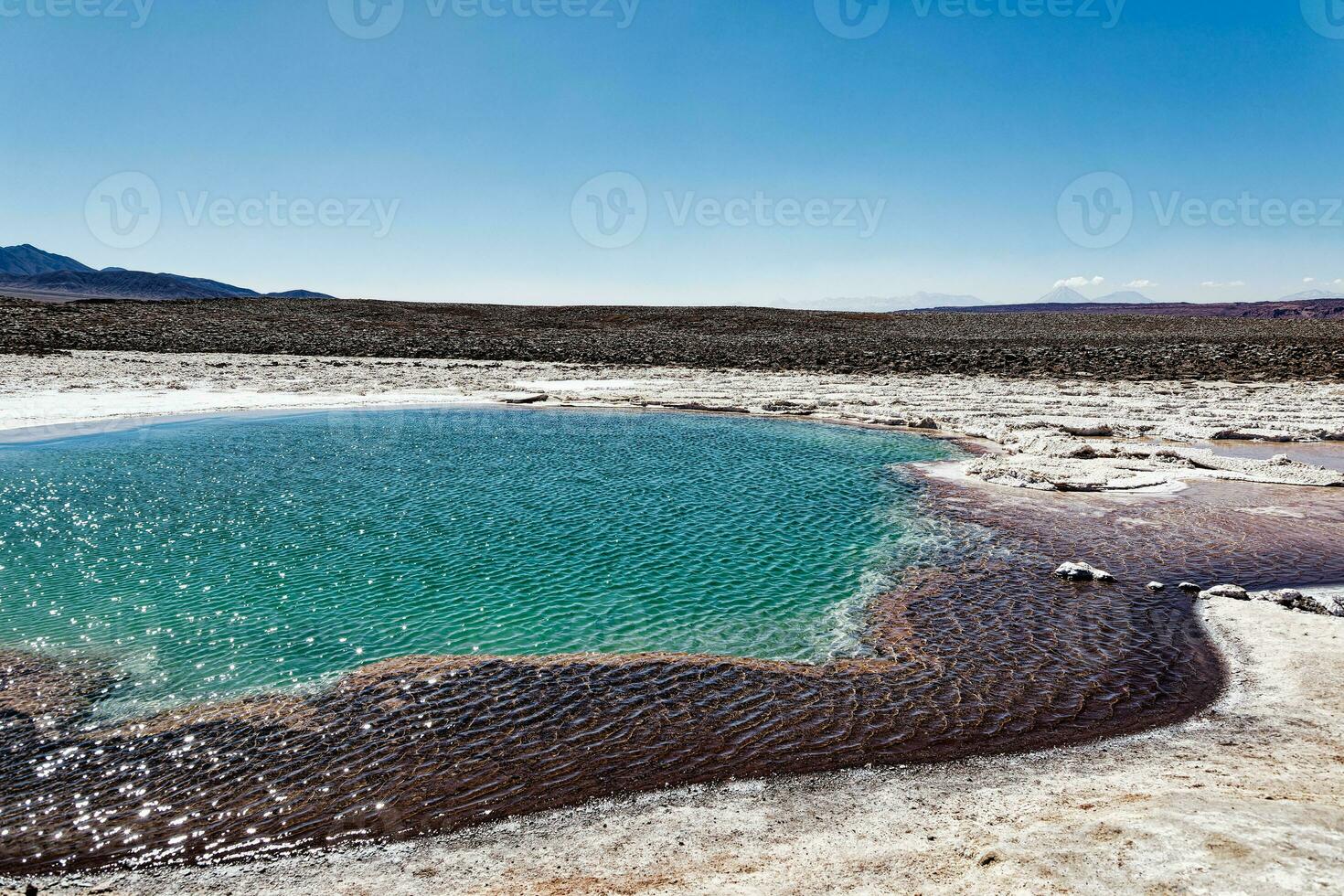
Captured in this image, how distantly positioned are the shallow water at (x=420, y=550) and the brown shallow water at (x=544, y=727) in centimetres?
68

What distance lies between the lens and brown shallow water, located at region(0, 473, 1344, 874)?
6344mm

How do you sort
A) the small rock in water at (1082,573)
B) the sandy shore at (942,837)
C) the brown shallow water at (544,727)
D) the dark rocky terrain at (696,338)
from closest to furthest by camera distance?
the sandy shore at (942,837), the brown shallow water at (544,727), the small rock in water at (1082,573), the dark rocky terrain at (696,338)

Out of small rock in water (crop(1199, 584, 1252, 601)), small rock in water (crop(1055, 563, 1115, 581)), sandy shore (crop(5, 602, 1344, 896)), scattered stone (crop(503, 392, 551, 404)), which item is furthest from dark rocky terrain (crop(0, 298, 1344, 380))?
sandy shore (crop(5, 602, 1344, 896))

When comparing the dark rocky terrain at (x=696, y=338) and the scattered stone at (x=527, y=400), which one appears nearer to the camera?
the scattered stone at (x=527, y=400)

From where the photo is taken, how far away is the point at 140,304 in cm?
6656

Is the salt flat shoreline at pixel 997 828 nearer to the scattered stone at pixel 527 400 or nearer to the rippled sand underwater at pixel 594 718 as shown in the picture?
the rippled sand underwater at pixel 594 718

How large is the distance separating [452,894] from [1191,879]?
15.5 feet

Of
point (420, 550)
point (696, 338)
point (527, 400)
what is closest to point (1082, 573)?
point (420, 550)

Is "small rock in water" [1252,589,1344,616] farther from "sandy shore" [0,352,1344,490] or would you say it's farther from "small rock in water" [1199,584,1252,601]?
"sandy shore" [0,352,1344,490]

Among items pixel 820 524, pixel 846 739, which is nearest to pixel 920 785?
pixel 846 739

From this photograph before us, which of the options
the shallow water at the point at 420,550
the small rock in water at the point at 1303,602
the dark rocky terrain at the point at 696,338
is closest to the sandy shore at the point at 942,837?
the shallow water at the point at 420,550

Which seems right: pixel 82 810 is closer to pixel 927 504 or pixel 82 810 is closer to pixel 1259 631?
pixel 1259 631

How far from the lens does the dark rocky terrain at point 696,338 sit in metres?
40.4

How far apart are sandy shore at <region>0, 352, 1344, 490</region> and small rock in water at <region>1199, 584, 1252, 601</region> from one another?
6.50 meters
